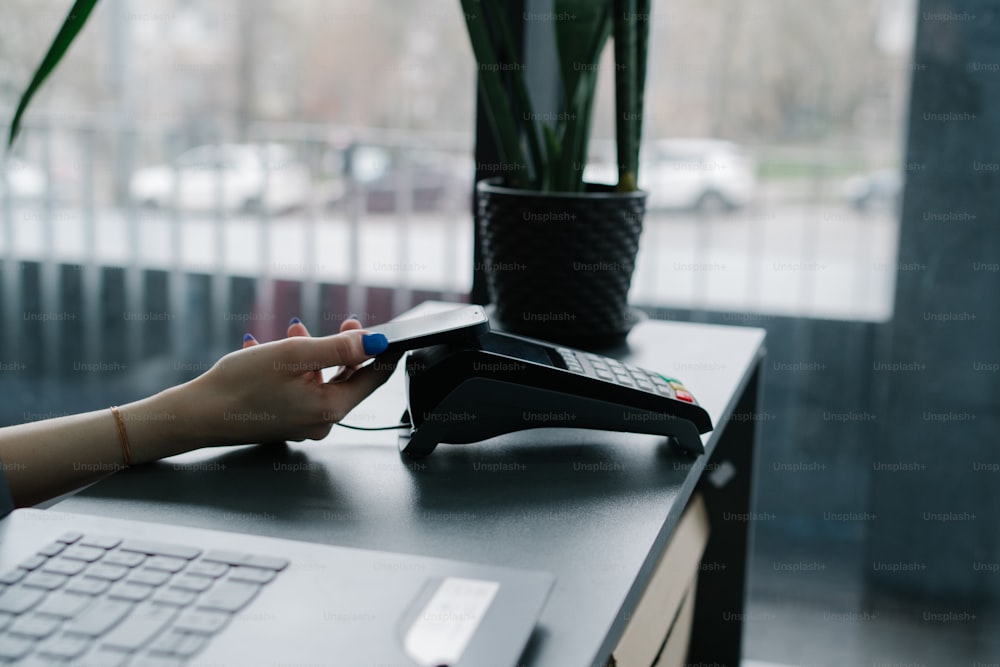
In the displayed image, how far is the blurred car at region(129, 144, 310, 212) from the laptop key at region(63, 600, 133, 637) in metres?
2.38

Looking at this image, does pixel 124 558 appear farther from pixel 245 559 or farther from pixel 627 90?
pixel 627 90

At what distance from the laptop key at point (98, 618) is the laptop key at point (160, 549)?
0.06 m

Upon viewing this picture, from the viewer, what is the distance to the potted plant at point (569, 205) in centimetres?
110

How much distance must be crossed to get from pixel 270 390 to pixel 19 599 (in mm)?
289

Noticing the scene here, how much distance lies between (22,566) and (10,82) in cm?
278

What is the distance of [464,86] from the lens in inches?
106

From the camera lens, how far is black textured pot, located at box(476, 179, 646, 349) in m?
1.09

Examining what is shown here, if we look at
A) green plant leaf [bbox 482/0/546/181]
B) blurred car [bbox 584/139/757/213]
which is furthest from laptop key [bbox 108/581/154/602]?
blurred car [bbox 584/139/757/213]

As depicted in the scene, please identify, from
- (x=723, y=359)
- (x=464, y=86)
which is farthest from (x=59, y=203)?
(x=723, y=359)

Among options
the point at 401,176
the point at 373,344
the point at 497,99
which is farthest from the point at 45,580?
the point at 401,176

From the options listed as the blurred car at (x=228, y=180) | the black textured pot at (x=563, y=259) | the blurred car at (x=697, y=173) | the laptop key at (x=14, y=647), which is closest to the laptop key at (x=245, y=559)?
the laptop key at (x=14, y=647)

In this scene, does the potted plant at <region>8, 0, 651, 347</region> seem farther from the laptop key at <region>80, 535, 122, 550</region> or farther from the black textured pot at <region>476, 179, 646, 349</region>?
the laptop key at <region>80, 535, 122, 550</region>

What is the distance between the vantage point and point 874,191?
2213 mm

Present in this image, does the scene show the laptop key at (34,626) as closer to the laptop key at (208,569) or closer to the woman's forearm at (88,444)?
the laptop key at (208,569)
